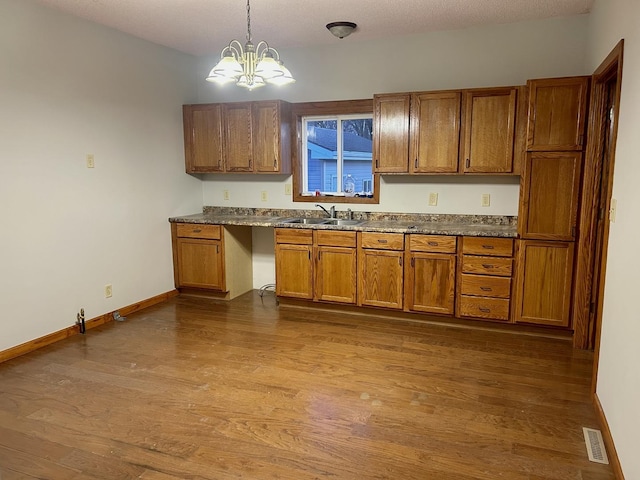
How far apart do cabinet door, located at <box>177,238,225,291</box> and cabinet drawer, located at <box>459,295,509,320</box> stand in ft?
7.64

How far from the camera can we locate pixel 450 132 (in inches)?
157

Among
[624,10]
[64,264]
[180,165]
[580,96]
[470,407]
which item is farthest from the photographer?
[180,165]

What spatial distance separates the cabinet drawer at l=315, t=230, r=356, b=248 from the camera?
4250 mm

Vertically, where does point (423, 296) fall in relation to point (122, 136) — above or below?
below

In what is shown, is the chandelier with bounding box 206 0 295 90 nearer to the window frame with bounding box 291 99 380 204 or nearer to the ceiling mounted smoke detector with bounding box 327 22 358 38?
the ceiling mounted smoke detector with bounding box 327 22 358 38

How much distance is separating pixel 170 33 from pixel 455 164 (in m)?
2.77

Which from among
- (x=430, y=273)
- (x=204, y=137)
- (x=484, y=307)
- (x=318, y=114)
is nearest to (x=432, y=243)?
(x=430, y=273)

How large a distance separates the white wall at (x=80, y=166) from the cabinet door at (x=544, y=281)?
3.38 metres

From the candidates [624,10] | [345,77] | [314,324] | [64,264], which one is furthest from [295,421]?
[345,77]

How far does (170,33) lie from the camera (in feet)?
13.9

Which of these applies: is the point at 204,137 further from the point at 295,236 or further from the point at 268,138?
the point at 295,236

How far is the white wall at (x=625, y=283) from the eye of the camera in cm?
194

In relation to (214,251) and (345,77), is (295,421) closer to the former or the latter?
(214,251)

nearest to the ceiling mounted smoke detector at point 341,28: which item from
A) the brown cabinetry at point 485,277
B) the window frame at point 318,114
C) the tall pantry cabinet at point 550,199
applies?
the window frame at point 318,114
